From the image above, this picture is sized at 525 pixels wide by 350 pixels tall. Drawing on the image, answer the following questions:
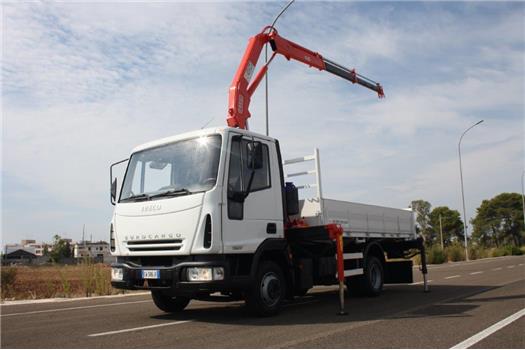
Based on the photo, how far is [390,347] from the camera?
5488 millimetres

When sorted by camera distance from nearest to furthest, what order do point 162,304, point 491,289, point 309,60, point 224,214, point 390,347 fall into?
point 390,347, point 224,214, point 162,304, point 491,289, point 309,60

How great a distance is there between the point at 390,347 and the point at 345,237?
453 centimetres

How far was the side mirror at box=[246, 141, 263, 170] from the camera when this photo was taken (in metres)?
7.74

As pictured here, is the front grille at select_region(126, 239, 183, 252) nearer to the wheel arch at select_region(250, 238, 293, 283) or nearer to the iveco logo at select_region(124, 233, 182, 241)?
the iveco logo at select_region(124, 233, 182, 241)

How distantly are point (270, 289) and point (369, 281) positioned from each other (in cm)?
371

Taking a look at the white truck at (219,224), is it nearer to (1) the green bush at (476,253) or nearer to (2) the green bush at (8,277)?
(2) the green bush at (8,277)

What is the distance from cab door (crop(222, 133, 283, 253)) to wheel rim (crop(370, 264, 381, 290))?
3.68 meters

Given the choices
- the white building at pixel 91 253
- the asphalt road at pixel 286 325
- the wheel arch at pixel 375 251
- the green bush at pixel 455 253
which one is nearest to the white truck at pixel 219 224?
the asphalt road at pixel 286 325

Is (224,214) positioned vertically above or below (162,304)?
above

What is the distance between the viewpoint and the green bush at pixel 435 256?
33438 mm

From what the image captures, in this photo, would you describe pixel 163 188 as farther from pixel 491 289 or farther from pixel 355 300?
pixel 491 289

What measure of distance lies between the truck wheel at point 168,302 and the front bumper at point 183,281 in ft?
3.94

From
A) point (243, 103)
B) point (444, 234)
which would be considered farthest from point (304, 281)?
point (444, 234)

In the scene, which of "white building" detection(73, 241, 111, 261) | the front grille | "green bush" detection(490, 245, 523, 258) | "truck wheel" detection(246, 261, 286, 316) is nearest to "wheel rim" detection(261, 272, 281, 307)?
"truck wheel" detection(246, 261, 286, 316)
